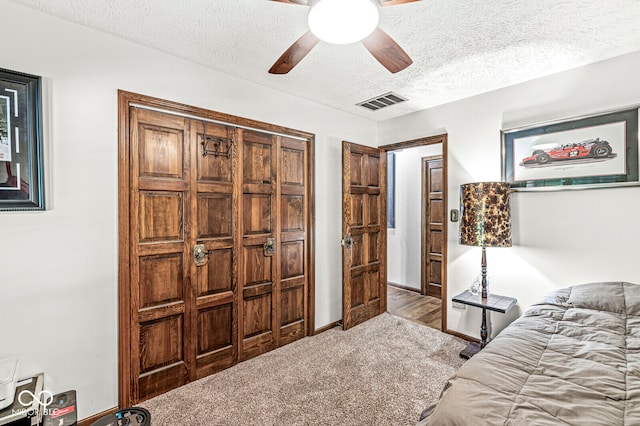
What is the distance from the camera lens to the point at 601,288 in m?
1.99

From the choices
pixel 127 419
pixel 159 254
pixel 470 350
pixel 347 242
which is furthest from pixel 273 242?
pixel 470 350

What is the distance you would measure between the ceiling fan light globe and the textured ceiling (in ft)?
1.25

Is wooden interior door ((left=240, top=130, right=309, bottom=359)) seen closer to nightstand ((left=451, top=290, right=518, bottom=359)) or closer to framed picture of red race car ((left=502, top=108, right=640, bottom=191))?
nightstand ((left=451, top=290, right=518, bottom=359))

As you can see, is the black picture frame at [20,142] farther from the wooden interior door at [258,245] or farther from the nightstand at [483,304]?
the nightstand at [483,304]

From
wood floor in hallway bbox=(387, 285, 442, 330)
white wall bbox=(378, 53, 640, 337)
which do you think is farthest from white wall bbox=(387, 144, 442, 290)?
white wall bbox=(378, 53, 640, 337)

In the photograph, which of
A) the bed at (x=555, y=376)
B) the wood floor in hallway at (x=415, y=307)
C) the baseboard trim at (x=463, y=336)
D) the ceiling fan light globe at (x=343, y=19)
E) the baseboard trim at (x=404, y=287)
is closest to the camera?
the bed at (x=555, y=376)

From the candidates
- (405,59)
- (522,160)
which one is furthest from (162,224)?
(522,160)

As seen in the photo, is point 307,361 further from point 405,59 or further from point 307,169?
point 405,59

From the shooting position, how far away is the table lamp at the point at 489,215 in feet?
8.43

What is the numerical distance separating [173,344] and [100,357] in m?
0.46

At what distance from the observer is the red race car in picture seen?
90.4 inches

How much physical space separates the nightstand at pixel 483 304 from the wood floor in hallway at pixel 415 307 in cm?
63

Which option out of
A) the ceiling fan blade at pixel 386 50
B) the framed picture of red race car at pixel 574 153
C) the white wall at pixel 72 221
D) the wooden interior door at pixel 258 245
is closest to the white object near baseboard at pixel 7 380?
the white wall at pixel 72 221

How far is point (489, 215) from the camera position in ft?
8.49
